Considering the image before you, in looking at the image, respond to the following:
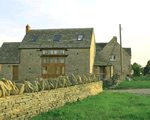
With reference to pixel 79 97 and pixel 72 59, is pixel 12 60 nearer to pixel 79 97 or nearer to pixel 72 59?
pixel 72 59

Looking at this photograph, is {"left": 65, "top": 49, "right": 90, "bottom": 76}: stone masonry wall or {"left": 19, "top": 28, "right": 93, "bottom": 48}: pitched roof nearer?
{"left": 65, "top": 49, "right": 90, "bottom": 76}: stone masonry wall

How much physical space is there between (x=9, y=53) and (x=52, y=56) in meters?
7.92

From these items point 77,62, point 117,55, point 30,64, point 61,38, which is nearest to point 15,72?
point 30,64

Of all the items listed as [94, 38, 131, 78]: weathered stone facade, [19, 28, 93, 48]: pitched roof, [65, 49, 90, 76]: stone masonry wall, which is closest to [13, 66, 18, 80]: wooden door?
[19, 28, 93, 48]: pitched roof

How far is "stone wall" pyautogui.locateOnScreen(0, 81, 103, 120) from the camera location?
21.0 feet

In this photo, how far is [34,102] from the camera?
805 centimetres

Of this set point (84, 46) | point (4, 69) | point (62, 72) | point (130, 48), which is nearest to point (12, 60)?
point (4, 69)

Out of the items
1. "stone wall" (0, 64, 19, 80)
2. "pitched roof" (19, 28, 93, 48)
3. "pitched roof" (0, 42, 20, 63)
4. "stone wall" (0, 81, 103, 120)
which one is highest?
"pitched roof" (19, 28, 93, 48)

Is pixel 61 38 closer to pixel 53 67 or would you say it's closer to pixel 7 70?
pixel 53 67

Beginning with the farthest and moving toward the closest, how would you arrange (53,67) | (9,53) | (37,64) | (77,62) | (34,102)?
(9,53), (37,64), (53,67), (77,62), (34,102)

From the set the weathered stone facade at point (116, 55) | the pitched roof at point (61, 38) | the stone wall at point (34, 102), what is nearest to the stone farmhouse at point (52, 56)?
the pitched roof at point (61, 38)

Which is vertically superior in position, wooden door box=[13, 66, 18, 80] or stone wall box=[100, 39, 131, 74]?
stone wall box=[100, 39, 131, 74]

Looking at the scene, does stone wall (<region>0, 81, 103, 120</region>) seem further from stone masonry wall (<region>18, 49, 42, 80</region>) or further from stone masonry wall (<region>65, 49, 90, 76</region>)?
stone masonry wall (<region>18, 49, 42, 80</region>)

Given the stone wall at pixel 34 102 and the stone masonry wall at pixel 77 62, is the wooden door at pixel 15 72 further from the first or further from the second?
the stone wall at pixel 34 102
